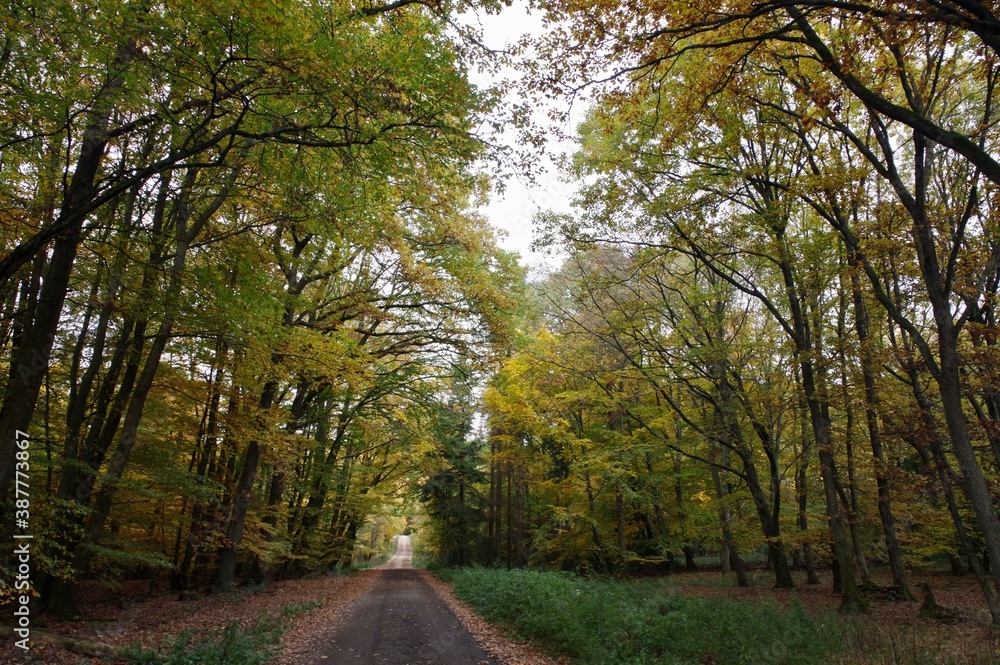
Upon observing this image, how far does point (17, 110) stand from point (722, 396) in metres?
14.2

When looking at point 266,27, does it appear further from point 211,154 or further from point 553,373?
point 553,373

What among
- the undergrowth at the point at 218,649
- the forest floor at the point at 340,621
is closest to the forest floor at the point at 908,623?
the forest floor at the point at 340,621

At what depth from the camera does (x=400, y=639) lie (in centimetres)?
864

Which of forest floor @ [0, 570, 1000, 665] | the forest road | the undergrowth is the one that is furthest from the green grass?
the undergrowth

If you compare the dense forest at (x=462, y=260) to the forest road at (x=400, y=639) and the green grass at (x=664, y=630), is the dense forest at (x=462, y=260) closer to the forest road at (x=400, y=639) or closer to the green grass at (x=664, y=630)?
the green grass at (x=664, y=630)

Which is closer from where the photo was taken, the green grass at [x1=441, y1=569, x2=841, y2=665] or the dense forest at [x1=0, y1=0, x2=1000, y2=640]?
the dense forest at [x1=0, y1=0, x2=1000, y2=640]

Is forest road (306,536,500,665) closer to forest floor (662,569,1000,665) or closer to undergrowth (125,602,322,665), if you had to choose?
undergrowth (125,602,322,665)

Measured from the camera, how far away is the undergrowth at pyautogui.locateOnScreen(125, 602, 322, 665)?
5.91 metres

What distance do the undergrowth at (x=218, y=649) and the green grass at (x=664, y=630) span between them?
168 inches

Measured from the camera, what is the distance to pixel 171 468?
32.0 ft

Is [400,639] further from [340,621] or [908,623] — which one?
[908,623]

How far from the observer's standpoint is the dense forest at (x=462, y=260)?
5.05 meters

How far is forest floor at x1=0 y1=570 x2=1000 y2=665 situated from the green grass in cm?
43

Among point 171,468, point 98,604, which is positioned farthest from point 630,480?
point 98,604
